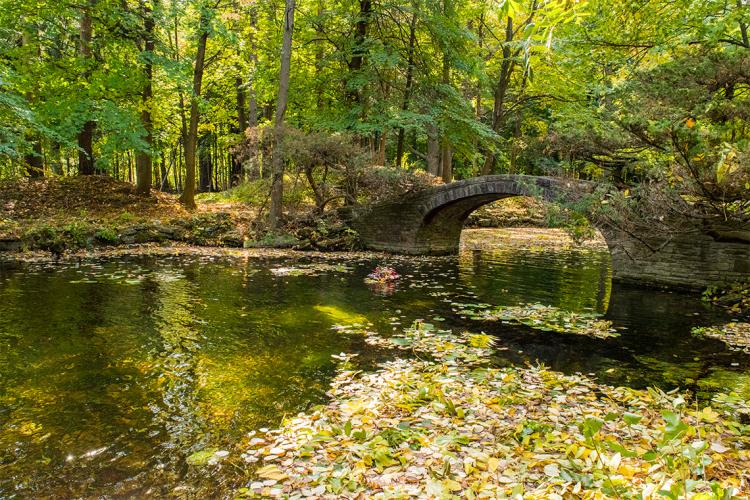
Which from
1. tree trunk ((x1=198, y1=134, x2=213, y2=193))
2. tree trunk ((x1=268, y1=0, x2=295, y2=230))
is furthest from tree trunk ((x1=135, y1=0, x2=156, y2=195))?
tree trunk ((x1=198, y1=134, x2=213, y2=193))

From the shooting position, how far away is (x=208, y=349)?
712 centimetres

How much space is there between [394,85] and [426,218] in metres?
5.45

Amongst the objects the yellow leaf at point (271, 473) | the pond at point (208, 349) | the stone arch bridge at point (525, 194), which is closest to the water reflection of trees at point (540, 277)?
the pond at point (208, 349)

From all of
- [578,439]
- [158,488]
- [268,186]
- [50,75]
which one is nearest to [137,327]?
[158,488]

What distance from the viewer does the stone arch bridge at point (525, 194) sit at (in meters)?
A: 11.5

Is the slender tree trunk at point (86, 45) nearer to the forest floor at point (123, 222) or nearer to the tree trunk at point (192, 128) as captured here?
the forest floor at point (123, 222)

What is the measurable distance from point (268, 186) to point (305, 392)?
528 inches

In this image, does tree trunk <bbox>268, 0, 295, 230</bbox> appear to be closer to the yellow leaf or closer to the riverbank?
the riverbank

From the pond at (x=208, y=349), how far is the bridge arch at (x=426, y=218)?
3145 millimetres

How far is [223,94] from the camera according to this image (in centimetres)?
2772

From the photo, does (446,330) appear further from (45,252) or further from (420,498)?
(45,252)

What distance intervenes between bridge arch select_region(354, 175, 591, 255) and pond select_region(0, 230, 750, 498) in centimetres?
315

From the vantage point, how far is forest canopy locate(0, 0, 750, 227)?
7949 mm

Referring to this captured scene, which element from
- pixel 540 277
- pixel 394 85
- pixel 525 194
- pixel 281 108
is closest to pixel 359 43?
pixel 394 85
